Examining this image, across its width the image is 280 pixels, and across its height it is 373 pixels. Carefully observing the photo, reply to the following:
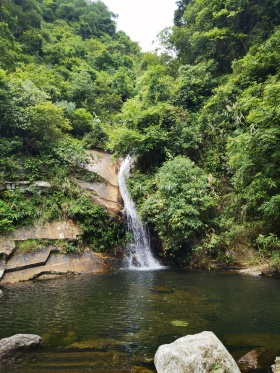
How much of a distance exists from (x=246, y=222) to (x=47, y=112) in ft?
41.1

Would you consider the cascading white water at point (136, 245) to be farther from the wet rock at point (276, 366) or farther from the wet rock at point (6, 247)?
the wet rock at point (276, 366)

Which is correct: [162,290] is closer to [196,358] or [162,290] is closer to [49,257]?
[196,358]

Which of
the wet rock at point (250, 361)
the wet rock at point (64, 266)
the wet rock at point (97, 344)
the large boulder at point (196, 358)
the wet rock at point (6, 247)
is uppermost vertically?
the wet rock at point (6, 247)

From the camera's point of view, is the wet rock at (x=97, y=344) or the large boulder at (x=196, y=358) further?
the wet rock at (x=97, y=344)

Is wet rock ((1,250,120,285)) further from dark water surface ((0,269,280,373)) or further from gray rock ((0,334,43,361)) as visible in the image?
gray rock ((0,334,43,361))

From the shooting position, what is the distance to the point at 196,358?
4.52m

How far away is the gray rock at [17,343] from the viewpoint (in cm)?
572

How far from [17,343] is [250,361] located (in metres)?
4.48

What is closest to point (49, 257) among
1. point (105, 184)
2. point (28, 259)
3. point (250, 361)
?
point (28, 259)

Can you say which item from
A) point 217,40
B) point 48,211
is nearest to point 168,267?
point 48,211

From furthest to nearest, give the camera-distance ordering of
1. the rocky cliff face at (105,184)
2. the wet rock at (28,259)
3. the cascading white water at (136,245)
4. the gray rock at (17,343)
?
the rocky cliff face at (105,184) → the cascading white water at (136,245) → the wet rock at (28,259) → the gray rock at (17,343)

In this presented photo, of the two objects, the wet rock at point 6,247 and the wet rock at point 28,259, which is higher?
the wet rock at point 6,247

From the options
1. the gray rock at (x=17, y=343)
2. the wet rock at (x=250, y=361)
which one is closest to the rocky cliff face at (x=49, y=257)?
the gray rock at (x=17, y=343)

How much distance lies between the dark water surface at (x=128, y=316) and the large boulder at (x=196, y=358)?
894mm
